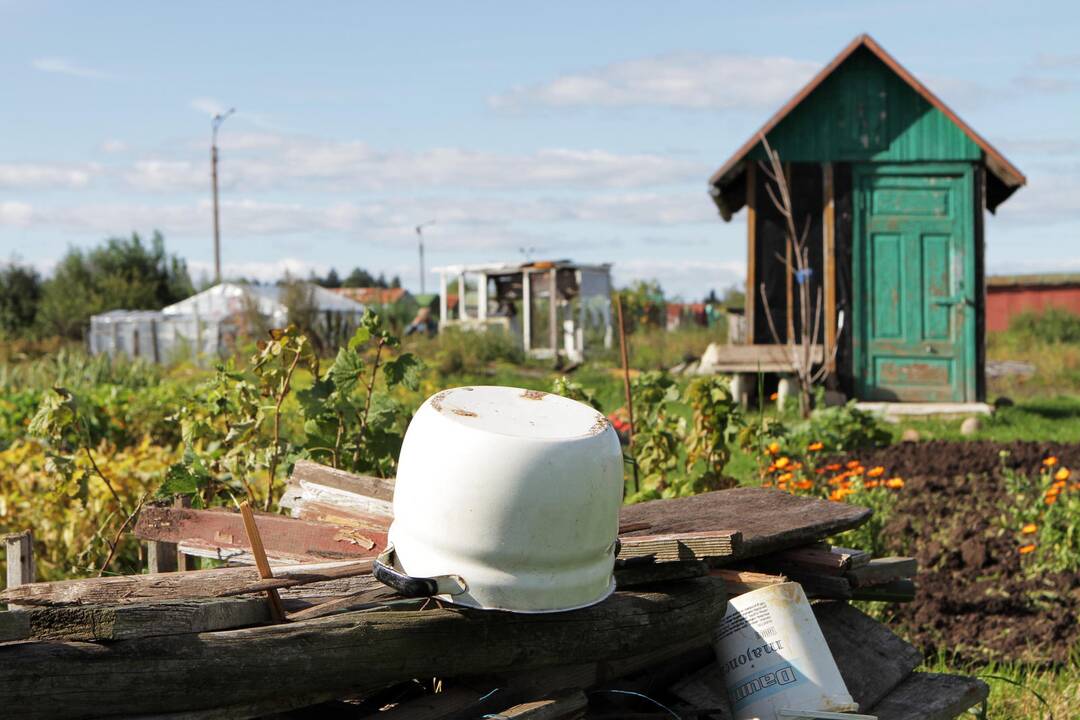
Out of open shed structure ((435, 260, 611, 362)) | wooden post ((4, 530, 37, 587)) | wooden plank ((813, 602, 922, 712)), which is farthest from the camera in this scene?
open shed structure ((435, 260, 611, 362))

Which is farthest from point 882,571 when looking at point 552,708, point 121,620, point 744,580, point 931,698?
point 121,620

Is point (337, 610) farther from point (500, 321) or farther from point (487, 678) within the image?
point (500, 321)

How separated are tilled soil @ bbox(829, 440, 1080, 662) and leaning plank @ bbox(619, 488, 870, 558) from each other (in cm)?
166

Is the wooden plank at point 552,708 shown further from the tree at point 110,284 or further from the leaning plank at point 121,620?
the tree at point 110,284

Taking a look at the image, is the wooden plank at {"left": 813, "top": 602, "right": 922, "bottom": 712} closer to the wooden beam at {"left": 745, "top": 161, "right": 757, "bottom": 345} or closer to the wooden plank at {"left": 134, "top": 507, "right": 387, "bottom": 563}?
the wooden plank at {"left": 134, "top": 507, "right": 387, "bottom": 563}

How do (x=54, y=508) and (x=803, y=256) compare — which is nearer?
(x=54, y=508)

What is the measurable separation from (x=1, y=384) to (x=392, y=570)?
1296 centimetres

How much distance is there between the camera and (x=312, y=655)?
246 cm

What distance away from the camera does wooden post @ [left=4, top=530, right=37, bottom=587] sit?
3912 millimetres

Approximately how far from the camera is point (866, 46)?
14.0 meters

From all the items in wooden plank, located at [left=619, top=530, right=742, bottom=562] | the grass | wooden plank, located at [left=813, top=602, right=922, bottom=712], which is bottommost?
the grass

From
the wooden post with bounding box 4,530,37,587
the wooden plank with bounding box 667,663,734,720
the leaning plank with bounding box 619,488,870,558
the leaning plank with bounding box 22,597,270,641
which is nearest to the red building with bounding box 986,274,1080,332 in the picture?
the leaning plank with bounding box 619,488,870,558

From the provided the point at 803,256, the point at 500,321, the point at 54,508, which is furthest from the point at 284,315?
the point at 54,508

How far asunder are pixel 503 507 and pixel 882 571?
232 centimetres
